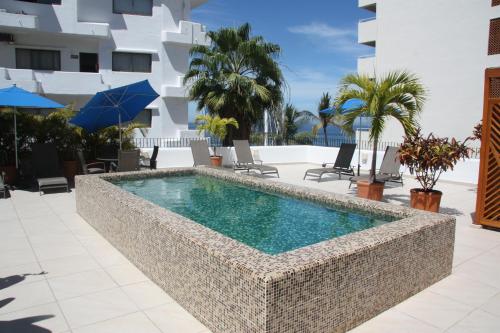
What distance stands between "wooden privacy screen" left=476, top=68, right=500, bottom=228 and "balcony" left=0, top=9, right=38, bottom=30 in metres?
21.6

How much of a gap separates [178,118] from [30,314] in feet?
71.7

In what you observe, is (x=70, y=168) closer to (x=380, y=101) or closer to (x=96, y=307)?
(x=96, y=307)

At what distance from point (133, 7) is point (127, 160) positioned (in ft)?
Answer: 53.6

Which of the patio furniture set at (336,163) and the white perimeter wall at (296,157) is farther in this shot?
the white perimeter wall at (296,157)

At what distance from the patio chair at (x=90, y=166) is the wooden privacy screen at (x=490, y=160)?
10030 mm

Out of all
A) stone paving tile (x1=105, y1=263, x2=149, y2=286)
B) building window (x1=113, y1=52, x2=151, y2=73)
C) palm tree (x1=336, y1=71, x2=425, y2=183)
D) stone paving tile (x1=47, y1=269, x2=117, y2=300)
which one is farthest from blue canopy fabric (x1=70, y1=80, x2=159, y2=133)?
building window (x1=113, y1=52, x2=151, y2=73)

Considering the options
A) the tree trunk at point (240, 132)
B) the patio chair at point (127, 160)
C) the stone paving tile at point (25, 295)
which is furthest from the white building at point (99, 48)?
the stone paving tile at point (25, 295)

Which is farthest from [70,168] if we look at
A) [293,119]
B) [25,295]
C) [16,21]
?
[293,119]

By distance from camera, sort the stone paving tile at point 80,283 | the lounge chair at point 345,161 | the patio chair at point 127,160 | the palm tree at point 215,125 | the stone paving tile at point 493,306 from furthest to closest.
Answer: the palm tree at point 215,125, the lounge chair at point 345,161, the patio chair at point 127,160, the stone paving tile at point 80,283, the stone paving tile at point 493,306

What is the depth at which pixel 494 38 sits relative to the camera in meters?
21.0

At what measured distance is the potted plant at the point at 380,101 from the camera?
30.7 ft

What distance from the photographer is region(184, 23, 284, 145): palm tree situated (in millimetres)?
17595

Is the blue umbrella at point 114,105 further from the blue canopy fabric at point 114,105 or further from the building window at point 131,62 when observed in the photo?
the building window at point 131,62

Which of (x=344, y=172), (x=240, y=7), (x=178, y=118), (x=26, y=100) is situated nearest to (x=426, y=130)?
(x=344, y=172)
